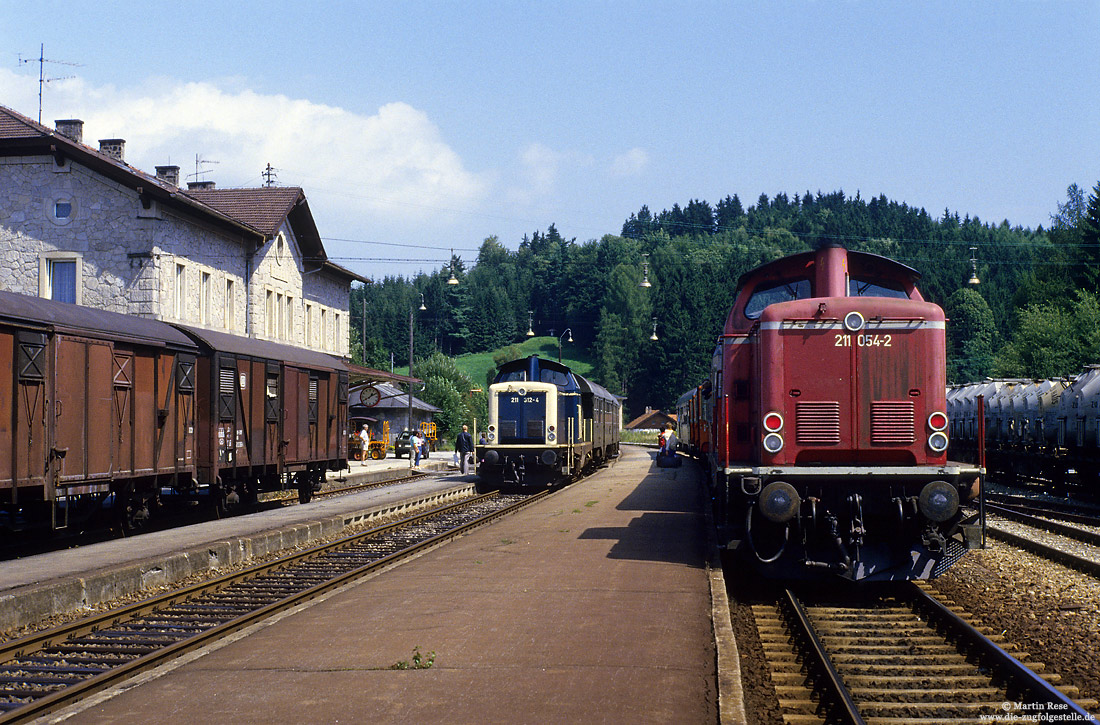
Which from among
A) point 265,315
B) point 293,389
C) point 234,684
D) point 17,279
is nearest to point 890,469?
point 234,684

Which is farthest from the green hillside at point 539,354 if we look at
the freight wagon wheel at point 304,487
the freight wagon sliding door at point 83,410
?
the freight wagon sliding door at point 83,410

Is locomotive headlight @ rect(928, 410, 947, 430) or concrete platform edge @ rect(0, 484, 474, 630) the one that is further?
locomotive headlight @ rect(928, 410, 947, 430)

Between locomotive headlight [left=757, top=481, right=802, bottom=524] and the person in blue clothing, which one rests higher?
locomotive headlight [left=757, top=481, right=802, bottom=524]

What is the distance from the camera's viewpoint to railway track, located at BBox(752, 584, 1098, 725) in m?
6.20

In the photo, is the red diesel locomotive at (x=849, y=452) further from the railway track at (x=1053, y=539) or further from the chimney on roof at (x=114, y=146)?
the chimney on roof at (x=114, y=146)

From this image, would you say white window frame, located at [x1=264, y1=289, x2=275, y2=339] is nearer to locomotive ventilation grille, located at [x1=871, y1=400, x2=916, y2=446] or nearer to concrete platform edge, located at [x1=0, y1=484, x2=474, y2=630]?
concrete platform edge, located at [x1=0, y1=484, x2=474, y2=630]

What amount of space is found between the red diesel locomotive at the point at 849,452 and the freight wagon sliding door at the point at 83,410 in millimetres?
8481

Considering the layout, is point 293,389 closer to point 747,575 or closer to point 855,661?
point 747,575

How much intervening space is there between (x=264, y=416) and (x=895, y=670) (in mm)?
14705

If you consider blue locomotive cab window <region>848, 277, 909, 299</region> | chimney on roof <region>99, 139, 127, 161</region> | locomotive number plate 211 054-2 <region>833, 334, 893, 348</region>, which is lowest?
locomotive number plate 211 054-2 <region>833, 334, 893, 348</region>

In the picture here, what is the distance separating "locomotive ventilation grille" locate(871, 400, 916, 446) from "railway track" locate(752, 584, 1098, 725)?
63.1 inches

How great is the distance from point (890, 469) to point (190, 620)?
7115 millimetres

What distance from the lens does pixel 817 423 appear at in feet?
33.8

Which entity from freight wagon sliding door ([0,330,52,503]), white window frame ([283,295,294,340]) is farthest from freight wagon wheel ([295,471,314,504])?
white window frame ([283,295,294,340])
